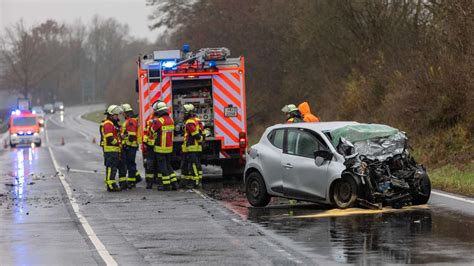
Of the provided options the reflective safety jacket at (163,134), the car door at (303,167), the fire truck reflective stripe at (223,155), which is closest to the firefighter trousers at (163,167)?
the reflective safety jacket at (163,134)

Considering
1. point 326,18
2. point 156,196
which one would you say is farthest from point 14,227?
point 326,18

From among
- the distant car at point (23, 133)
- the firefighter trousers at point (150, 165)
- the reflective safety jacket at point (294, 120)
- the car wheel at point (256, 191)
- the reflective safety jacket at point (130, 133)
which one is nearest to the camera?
the car wheel at point (256, 191)

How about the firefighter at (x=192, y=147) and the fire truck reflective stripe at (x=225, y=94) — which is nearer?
the firefighter at (x=192, y=147)

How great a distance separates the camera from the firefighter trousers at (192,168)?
17.9m

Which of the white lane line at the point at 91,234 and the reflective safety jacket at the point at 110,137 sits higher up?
the reflective safety jacket at the point at 110,137

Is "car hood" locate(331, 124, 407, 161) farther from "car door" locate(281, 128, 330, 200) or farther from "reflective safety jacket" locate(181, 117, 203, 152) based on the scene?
"reflective safety jacket" locate(181, 117, 203, 152)

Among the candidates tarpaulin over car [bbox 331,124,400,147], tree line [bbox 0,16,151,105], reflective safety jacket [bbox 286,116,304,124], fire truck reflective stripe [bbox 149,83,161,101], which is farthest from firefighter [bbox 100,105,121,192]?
tree line [bbox 0,16,151,105]

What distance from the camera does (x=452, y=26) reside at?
2147 cm

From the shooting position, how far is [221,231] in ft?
37.7

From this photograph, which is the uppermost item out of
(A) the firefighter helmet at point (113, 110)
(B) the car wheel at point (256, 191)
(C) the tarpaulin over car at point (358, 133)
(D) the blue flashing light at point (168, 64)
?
(D) the blue flashing light at point (168, 64)

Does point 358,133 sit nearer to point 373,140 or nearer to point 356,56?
point 373,140

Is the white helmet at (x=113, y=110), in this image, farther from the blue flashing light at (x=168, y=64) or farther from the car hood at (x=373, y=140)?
the car hood at (x=373, y=140)

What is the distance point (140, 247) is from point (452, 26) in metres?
13.6

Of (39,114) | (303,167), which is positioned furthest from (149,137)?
(39,114)
